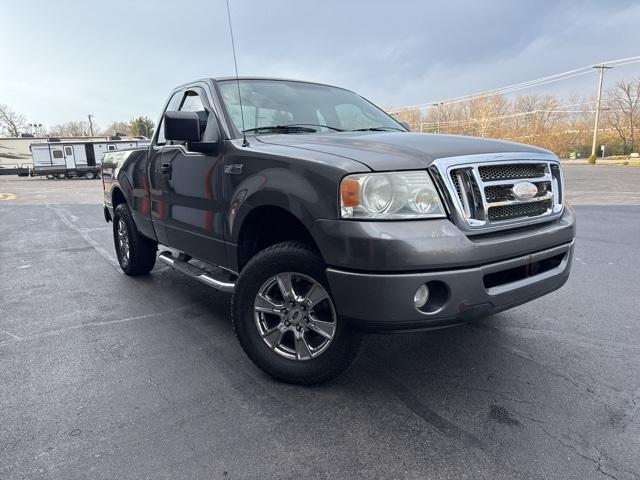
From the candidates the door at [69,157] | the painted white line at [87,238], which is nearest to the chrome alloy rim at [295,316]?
the painted white line at [87,238]

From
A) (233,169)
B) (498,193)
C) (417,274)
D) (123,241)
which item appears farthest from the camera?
(123,241)

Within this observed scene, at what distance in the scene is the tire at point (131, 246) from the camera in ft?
17.4

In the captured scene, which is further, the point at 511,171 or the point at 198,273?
the point at 198,273

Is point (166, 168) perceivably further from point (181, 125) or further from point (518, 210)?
point (518, 210)

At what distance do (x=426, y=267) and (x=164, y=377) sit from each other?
188cm

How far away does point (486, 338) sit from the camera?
11.6 ft

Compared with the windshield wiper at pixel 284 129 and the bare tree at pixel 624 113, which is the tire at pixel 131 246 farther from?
the bare tree at pixel 624 113

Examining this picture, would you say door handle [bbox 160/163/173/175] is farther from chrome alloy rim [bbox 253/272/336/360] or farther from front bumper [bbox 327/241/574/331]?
front bumper [bbox 327/241/574/331]

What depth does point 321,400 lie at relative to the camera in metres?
2.70

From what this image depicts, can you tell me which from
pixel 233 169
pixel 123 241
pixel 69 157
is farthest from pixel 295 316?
pixel 69 157

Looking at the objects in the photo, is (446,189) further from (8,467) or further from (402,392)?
(8,467)

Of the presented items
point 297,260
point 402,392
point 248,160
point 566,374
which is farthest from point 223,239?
point 566,374

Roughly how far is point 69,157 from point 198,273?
39910 millimetres

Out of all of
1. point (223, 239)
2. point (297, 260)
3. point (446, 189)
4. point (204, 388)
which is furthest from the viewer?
point (223, 239)
